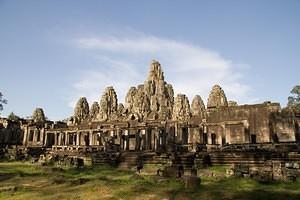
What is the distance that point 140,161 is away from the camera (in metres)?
23.0

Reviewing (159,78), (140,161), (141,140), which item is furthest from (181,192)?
(159,78)

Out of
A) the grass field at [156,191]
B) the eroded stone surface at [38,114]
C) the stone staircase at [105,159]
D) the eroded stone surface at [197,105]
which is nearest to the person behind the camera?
the grass field at [156,191]

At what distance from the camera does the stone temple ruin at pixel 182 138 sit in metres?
21.1

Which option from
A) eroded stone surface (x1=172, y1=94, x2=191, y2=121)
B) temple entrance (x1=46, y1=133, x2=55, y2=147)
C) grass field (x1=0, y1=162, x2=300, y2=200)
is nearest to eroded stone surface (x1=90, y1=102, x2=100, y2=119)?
eroded stone surface (x1=172, y1=94, x2=191, y2=121)

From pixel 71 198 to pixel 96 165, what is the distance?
1438 cm

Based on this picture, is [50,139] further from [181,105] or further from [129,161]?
[181,105]

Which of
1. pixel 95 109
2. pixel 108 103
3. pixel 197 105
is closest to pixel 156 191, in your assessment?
pixel 197 105

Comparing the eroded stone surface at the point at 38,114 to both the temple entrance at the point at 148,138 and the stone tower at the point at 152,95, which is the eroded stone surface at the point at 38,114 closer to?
the stone tower at the point at 152,95

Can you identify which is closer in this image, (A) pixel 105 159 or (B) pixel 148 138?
(A) pixel 105 159

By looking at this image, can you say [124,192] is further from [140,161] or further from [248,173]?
[140,161]

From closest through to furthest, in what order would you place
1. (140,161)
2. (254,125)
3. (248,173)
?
(248,173) → (140,161) → (254,125)

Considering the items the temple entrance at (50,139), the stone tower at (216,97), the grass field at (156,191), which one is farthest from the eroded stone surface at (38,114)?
the grass field at (156,191)

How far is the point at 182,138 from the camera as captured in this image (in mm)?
40406

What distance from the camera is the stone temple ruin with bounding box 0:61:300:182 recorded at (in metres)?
21.1
